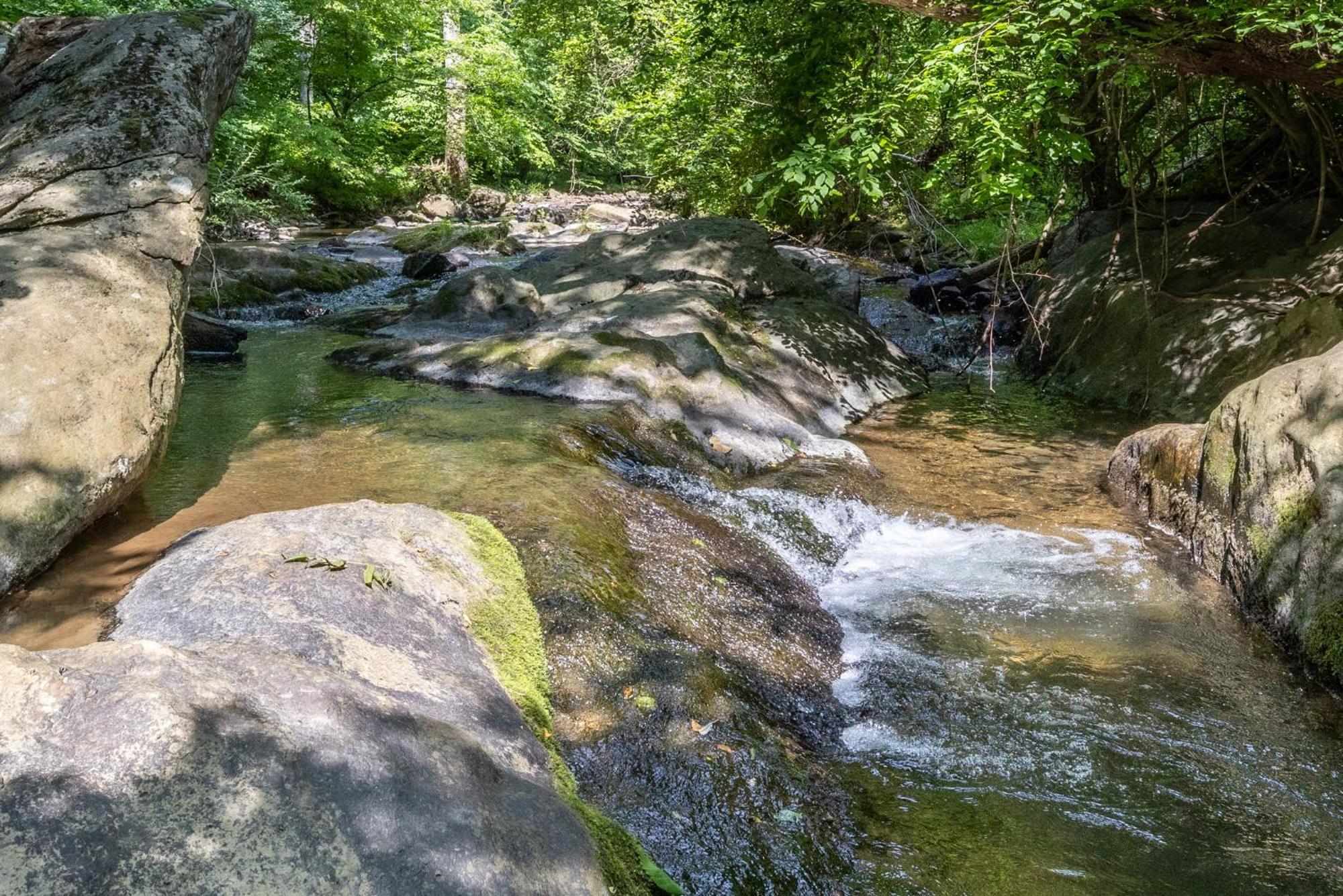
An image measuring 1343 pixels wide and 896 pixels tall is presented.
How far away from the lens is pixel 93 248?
3.83m

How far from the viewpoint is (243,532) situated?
121 inches

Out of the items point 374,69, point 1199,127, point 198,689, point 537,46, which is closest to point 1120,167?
point 1199,127

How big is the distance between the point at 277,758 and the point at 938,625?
11.2ft

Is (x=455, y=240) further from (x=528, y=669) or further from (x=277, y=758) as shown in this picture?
(x=277, y=758)

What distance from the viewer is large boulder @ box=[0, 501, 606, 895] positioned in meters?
1.55

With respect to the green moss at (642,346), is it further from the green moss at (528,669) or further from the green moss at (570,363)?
the green moss at (528,669)

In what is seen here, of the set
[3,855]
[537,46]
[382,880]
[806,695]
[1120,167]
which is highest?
[537,46]

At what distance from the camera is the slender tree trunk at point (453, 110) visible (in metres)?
26.2

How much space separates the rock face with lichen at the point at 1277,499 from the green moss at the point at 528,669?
335cm

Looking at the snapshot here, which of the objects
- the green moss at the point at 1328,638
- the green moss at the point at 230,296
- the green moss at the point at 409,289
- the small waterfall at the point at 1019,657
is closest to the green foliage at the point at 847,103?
the green moss at the point at 230,296

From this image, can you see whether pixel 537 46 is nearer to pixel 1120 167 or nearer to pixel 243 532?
pixel 1120 167

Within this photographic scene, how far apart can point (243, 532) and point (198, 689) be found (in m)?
1.29

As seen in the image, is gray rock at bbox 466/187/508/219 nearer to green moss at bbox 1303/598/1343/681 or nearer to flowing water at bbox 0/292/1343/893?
flowing water at bbox 0/292/1343/893

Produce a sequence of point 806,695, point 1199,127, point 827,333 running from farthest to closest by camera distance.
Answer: point 1199,127 → point 827,333 → point 806,695
